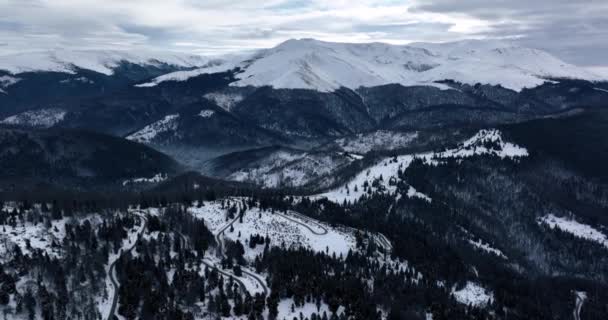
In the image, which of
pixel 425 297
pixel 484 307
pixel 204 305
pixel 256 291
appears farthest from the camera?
pixel 484 307

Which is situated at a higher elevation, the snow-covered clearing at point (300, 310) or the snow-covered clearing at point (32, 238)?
the snow-covered clearing at point (32, 238)

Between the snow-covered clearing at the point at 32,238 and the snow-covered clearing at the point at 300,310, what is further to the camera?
the snow-covered clearing at the point at 32,238

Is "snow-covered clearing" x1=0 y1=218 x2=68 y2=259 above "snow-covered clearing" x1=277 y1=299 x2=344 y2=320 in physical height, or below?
above

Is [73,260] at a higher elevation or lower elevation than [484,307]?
higher

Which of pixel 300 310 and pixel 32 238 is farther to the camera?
pixel 32 238

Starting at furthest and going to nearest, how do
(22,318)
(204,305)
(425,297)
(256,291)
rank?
1. (425,297)
2. (256,291)
3. (204,305)
4. (22,318)

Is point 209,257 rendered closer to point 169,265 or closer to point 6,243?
point 169,265

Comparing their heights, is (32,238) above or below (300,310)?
above

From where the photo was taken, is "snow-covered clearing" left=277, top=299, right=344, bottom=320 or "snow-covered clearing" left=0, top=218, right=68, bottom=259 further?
"snow-covered clearing" left=0, top=218, right=68, bottom=259

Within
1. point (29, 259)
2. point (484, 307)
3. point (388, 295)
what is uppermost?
point (29, 259)

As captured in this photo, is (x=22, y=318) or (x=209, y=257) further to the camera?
(x=209, y=257)

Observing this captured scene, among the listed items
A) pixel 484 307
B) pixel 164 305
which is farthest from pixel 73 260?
pixel 484 307
